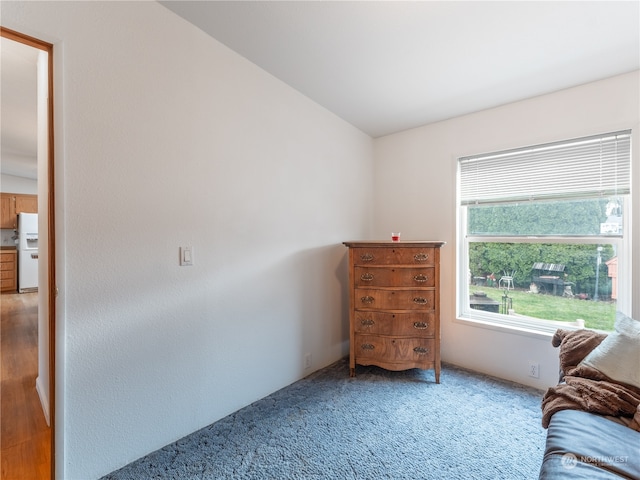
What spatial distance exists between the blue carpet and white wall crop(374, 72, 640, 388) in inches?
11.4

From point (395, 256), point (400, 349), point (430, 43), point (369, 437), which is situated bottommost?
point (369, 437)

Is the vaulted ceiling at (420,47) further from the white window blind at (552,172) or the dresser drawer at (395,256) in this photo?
the dresser drawer at (395,256)

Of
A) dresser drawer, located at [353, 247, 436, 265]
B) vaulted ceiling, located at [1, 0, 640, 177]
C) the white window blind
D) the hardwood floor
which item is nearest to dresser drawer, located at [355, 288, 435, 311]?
dresser drawer, located at [353, 247, 436, 265]

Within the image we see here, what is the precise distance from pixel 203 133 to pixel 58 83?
2.18 feet

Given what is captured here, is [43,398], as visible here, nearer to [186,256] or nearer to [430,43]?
[186,256]

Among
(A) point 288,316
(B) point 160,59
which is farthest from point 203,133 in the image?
(A) point 288,316

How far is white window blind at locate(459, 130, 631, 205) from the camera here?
1990 millimetres

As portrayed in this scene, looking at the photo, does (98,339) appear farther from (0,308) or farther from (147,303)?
(0,308)

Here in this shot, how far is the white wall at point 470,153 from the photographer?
6.50ft

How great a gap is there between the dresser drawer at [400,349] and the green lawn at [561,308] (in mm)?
825

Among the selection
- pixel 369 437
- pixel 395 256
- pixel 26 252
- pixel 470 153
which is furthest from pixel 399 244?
pixel 26 252

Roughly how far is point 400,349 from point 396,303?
1.25ft

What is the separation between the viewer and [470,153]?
257 cm

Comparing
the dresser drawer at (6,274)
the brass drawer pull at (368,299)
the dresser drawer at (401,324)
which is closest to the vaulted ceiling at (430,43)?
the brass drawer pull at (368,299)
